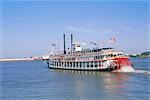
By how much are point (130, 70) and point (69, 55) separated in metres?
18.5

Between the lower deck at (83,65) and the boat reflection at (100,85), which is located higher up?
the lower deck at (83,65)

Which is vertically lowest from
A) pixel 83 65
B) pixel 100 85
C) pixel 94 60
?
pixel 100 85

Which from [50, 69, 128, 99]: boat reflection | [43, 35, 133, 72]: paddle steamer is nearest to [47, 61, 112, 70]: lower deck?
[43, 35, 133, 72]: paddle steamer

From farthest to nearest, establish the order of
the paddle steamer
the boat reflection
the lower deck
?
the lower deck < the paddle steamer < the boat reflection

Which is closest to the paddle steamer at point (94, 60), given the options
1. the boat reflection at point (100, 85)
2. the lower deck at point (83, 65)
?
the lower deck at point (83, 65)

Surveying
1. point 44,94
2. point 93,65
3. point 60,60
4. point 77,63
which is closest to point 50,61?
point 60,60

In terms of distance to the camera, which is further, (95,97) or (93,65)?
(93,65)

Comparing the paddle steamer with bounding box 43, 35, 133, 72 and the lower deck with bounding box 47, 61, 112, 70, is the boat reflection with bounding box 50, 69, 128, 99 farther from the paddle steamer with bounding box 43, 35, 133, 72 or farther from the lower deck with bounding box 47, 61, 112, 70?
the paddle steamer with bounding box 43, 35, 133, 72

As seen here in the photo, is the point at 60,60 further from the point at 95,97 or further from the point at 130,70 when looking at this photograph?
the point at 95,97

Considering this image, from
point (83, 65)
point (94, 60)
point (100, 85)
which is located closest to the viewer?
point (100, 85)

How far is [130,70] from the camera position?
61.4m

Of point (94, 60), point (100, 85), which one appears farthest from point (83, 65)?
point (100, 85)

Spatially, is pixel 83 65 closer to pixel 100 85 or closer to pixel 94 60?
pixel 94 60

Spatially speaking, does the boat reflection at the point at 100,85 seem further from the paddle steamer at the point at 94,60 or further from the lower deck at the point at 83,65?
the paddle steamer at the point at 94,60
